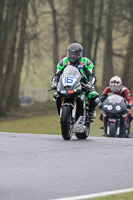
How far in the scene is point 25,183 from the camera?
6.71m

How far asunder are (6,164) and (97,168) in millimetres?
1239

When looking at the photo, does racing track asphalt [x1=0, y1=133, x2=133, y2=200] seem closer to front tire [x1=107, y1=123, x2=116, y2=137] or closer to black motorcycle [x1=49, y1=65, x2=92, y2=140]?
black motorcycle [x1=49, y1=65, x2=92, y2=140]

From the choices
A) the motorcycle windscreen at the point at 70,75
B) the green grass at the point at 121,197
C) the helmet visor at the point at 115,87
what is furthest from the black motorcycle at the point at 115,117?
the green grass at the point at 121,197

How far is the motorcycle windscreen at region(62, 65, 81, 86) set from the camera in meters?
10.8

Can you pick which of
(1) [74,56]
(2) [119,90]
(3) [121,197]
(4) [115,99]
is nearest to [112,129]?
(4) [115,99]

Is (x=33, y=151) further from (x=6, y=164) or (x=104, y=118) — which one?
(x=104, y=118)

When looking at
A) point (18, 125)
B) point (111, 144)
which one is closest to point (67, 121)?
point (111, 144)

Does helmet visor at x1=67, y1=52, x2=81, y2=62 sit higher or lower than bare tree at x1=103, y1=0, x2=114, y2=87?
higher

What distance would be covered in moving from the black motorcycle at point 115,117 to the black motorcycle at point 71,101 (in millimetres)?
3431

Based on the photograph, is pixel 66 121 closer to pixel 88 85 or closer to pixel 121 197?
pixel 88 85

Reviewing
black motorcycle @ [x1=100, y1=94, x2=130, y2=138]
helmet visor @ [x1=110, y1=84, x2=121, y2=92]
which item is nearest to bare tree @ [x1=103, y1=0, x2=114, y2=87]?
helmet visor @ [x1=110, y1=84, x2=121, y2=92]

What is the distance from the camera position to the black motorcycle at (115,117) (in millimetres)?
14734

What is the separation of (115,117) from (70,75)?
420 cm

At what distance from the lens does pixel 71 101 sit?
433 inches
